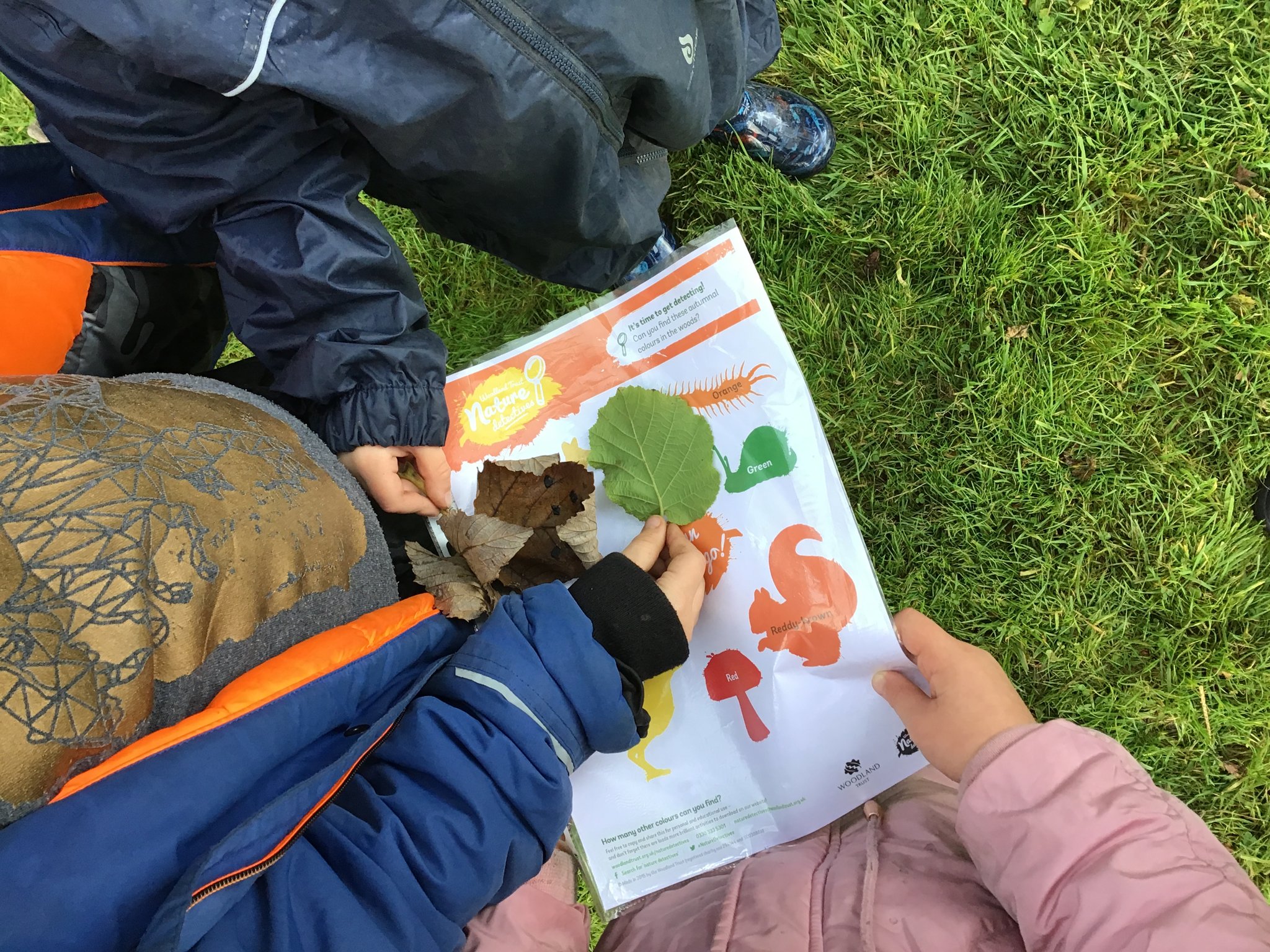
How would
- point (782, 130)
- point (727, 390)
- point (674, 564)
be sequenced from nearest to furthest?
1. point (674, 564)
2. point (727, 390)
3. point (782, 130)

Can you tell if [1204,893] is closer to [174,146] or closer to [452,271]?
[174,146]

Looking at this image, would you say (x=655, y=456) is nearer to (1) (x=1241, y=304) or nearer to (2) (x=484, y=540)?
(2) (x=484, y=540)

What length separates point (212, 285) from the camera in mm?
1065

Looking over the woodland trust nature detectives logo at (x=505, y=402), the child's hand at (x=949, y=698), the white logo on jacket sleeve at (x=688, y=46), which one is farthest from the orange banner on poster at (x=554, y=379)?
the child's hand at (x=949, y=698)

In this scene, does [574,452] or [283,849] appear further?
[574,452]

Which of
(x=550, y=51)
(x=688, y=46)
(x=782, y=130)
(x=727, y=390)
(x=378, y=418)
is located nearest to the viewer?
(x=550, y=51)

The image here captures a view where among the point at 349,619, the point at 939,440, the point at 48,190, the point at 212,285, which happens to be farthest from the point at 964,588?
the point at 48,190

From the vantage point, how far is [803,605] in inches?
45.0

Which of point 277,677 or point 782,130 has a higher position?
point 782,130

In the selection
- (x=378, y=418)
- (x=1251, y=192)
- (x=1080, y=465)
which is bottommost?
(x=1080, y=465)

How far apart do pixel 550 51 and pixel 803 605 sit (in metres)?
0.81

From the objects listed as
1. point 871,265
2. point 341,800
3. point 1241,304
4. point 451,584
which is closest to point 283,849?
point 341,800

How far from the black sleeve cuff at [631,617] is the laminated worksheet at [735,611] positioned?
8.4 inches

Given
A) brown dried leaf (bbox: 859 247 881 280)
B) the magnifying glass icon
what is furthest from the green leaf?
brown dried leaf (bbox: 859 247 881 280)
